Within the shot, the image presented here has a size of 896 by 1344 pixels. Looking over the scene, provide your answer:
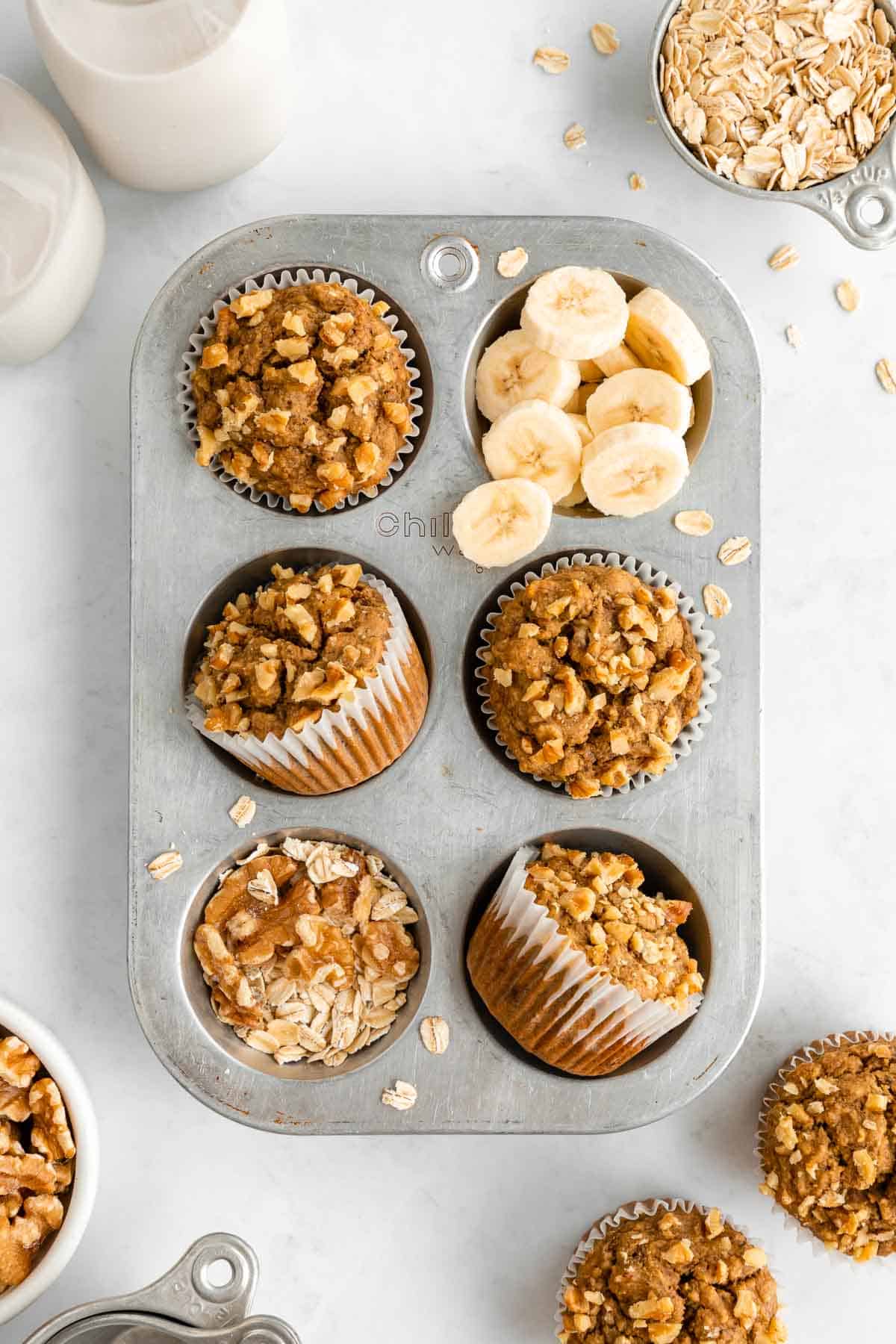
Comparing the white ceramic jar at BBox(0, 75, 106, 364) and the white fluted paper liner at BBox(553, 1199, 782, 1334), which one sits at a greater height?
the white ceramic jar at BBox(0, 75, 106, 364)

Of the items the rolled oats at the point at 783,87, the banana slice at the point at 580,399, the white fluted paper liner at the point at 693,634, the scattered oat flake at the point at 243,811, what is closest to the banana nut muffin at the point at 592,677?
the white fluted paper liner at the point at 693,634

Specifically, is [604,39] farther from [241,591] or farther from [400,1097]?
[400,1097]

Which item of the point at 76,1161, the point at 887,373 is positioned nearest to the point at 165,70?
the point at 887,373

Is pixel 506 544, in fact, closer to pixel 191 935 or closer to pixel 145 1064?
pixel 191 935

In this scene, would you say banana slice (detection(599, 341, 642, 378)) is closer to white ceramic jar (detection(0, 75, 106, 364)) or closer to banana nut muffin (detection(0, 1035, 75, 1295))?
white ceramic jar (detection(0, 75, 106, 364))

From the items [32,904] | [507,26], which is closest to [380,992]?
[32,904]

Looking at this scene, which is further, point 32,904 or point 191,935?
point 32,904

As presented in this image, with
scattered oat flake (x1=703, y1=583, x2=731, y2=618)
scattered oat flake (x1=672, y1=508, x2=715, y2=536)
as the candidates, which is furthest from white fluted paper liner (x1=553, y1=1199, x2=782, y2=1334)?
scattered oat flake (x1=672, y1=508, x2=715, y2=536)
